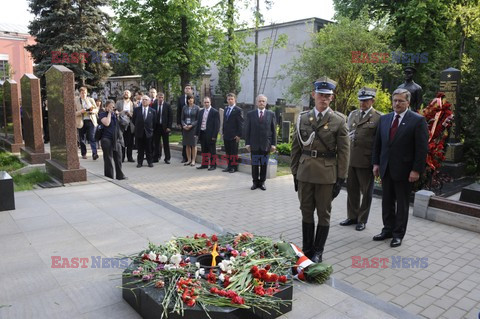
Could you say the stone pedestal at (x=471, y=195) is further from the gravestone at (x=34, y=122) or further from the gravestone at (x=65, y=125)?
the gravestone at (x=34, y=122)

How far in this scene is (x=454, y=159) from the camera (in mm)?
9773

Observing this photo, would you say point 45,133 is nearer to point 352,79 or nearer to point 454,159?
point 352,79

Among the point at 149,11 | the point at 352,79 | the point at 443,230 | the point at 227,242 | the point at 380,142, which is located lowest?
the point at 443,230

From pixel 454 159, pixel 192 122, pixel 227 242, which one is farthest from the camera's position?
pixel 192 122

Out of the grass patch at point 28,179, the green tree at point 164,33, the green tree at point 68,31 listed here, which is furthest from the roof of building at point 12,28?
the grass patch at point 28,179

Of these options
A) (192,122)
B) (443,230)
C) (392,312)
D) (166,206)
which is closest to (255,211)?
(166,206)

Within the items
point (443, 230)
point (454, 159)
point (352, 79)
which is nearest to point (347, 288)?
point (443, 230)

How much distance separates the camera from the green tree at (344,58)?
49.0ft

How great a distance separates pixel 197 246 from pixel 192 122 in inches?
290

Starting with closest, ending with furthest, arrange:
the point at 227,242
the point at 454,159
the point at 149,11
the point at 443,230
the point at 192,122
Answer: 1. the point at 227,242
2. the point at 443,230
3. the point at 454,159
4. the point at 192,122
5. the point at 149,11

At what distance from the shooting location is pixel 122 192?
7660 millimetres

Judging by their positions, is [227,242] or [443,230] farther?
[443,230]

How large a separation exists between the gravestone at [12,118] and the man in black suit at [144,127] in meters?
4.36

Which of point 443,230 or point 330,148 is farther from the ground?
point 330,148
